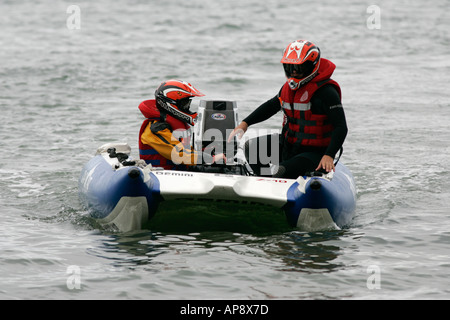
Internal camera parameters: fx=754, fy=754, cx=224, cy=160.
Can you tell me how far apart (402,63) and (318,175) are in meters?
12.3

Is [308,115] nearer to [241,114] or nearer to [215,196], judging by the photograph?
[215,196]

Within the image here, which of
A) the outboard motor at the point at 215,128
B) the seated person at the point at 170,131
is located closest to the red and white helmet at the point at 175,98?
the seated person at the point at 170,131

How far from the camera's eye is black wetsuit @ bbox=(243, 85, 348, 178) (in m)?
6.75

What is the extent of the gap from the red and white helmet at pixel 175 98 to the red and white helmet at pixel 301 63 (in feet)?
2.78

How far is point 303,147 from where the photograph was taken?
23.2 ft

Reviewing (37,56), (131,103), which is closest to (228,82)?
(131,103)

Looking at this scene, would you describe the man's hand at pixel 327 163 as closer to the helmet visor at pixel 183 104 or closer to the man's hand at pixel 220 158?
the man's hand at pixel 220 158

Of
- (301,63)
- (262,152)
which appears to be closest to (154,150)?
(262,152)

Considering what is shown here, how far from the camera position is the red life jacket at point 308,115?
22.7ft

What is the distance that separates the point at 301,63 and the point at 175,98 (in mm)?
1194

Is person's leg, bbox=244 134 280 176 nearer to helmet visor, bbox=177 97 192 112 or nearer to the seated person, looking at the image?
the seated person

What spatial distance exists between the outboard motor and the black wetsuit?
7.1 inches

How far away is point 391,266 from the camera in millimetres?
6270

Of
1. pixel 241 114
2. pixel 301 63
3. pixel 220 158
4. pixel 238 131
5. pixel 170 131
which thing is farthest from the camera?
pixel 241 114
